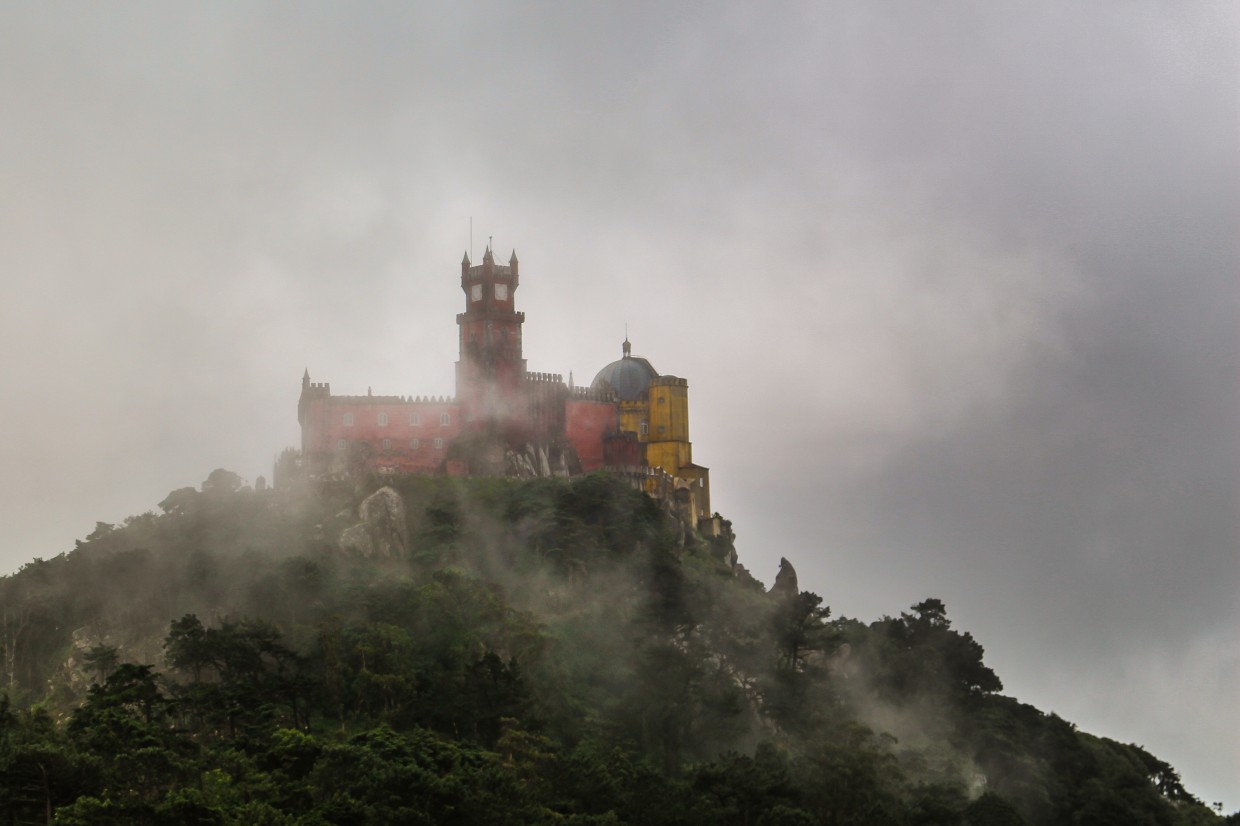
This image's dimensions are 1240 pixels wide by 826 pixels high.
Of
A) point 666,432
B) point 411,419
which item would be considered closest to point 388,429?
point 411,419

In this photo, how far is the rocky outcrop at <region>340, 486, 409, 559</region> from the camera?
96.2 metres

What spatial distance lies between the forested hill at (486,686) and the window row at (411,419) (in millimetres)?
4697

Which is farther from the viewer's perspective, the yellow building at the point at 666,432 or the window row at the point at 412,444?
the yellow building at the point at 666,432

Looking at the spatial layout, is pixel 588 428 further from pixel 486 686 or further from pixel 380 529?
pixel 486 686

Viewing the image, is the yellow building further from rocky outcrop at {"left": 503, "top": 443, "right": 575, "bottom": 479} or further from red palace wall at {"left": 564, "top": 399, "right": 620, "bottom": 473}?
rocky outcrop at {"left": 503, "top": 443, "right": 575, "bottom": 479}

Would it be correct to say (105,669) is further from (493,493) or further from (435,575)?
(493,493)

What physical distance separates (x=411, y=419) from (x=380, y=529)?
10.4 metres

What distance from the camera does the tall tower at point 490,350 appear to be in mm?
106188

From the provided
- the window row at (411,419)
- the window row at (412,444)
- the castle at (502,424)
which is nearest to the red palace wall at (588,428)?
the castle at (502,424)

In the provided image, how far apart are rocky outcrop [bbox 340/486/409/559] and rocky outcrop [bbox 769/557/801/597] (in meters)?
25.7

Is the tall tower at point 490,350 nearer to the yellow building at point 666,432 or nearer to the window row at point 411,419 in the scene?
the window row at point 411,419

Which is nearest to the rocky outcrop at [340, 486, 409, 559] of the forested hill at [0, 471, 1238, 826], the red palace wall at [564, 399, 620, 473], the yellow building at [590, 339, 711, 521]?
the forested hill at [0, 471, 1238, 826]

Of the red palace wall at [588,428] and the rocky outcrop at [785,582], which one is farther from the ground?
the red palace wall at [588,428]

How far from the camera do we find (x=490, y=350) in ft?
351
